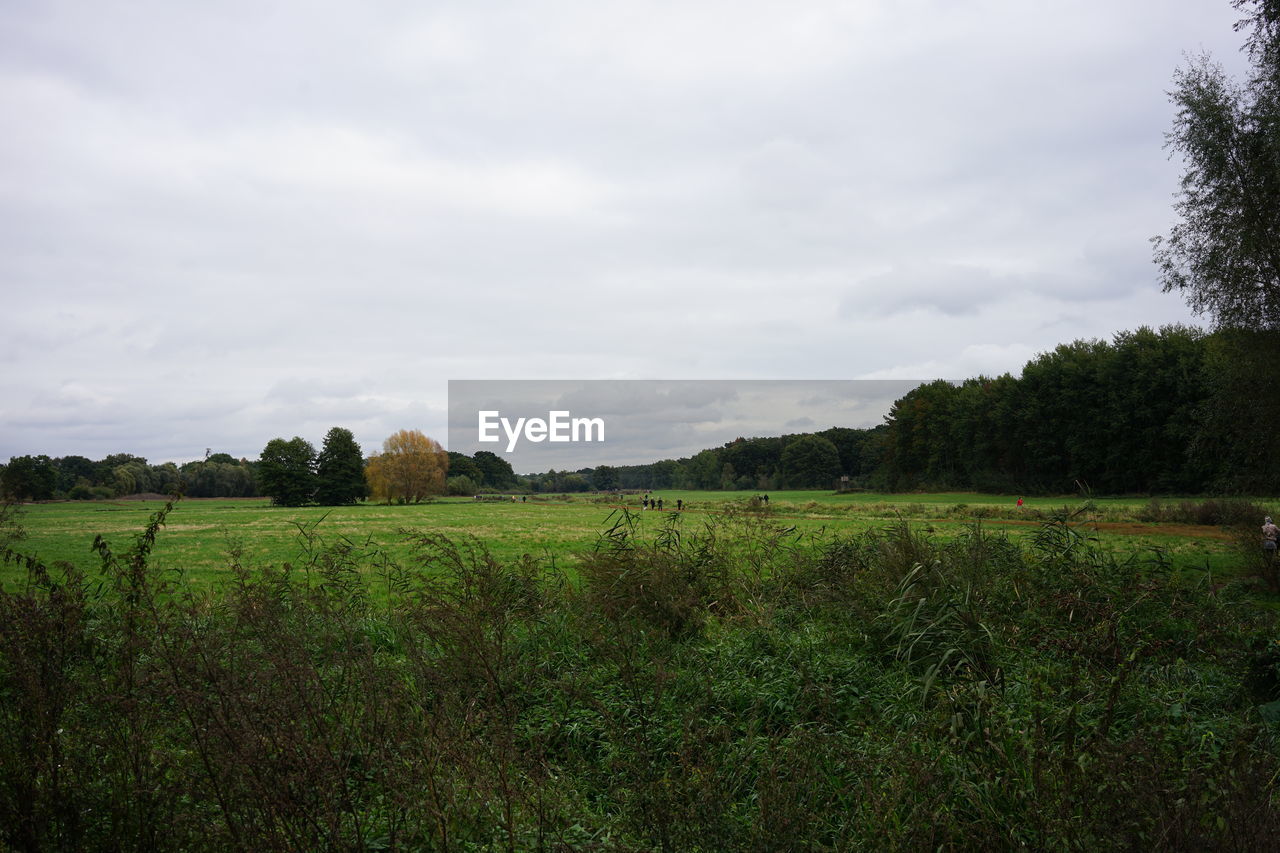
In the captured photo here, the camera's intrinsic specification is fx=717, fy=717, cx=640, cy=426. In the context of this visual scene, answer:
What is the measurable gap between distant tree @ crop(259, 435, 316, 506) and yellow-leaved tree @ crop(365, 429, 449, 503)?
8377mm

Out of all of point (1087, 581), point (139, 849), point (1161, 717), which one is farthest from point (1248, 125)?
point (139, 849)

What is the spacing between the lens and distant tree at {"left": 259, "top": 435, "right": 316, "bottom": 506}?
92.8m

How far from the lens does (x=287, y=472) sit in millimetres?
93062

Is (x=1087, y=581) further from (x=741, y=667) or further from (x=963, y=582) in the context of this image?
(x=741, y=667)

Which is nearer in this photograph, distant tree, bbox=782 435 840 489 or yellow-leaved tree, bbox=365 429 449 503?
yellow-leaved tree, bbox=365 429 449 503

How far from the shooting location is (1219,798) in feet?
10.1

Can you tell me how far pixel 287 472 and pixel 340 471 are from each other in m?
6.85

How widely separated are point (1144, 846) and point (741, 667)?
4.43 m

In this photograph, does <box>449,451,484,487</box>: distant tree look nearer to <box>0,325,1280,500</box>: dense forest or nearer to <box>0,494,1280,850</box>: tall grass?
<box>0,325,1280,500</box>: dense forest

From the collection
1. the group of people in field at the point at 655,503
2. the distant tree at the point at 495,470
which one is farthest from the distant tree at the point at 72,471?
the distant tree at the point at 495,470

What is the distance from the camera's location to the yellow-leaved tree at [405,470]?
9944cm

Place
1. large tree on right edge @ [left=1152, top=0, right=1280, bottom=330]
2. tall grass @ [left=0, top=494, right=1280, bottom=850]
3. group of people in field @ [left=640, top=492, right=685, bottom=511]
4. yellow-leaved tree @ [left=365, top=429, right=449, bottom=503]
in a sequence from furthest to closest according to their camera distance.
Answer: yellow-leaved tree @ [left=365, top=429, right=449, bottom=503], group of people in field @ [left=640, top=492, right=685, bottom=511], large tree on right edge @ [left=1152, top=0, right=1280, bottom=330], tall grass @ [left=0, top=494, right=1280, bottom=850]

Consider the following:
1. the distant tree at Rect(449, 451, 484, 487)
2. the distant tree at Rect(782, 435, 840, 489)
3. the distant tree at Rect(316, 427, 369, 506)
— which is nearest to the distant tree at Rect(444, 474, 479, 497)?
the distant tree at Rect(449, 451, 484, 487)

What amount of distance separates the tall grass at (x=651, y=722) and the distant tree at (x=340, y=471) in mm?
94700
